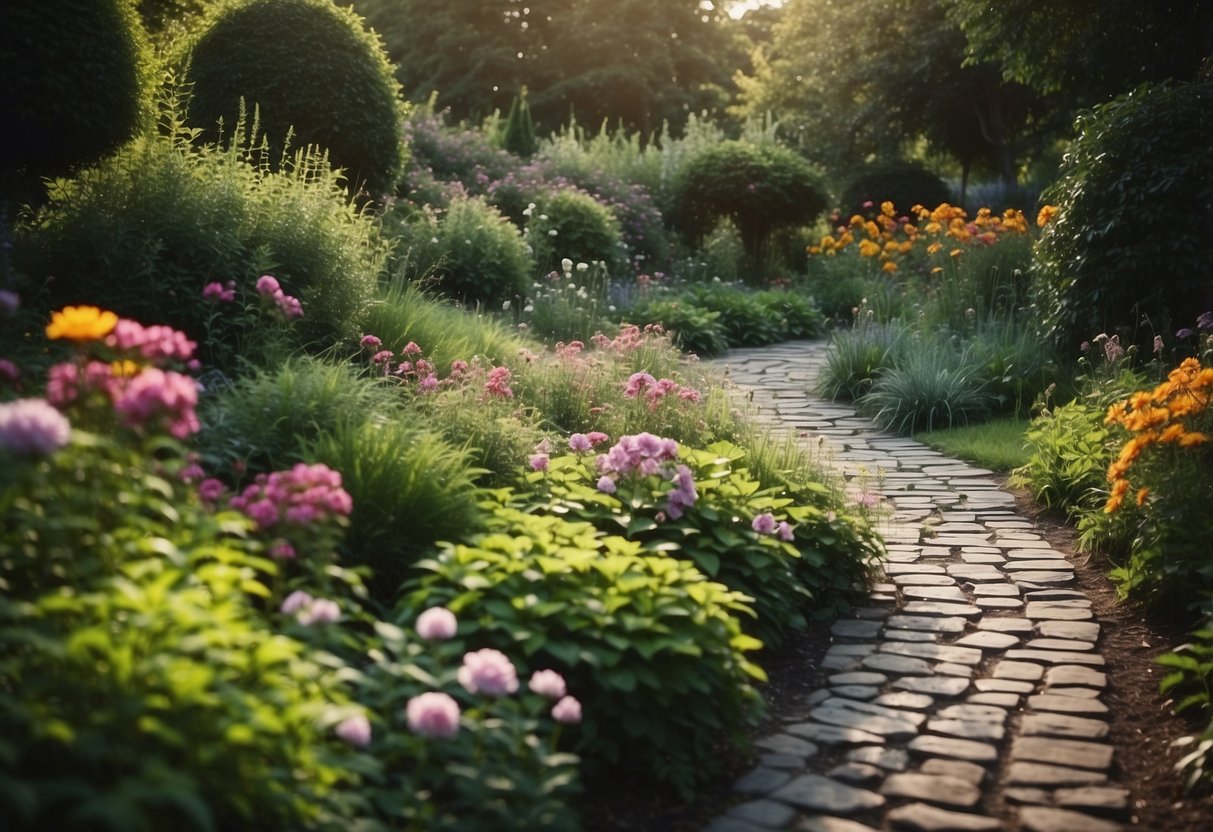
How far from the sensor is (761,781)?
123 inches

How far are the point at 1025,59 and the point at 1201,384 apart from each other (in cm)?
760

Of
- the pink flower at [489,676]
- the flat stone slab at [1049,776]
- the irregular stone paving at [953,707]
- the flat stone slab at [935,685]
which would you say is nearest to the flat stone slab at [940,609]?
the irregular stone paving at [953,707]

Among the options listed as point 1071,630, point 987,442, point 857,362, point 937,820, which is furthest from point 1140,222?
point 937,820

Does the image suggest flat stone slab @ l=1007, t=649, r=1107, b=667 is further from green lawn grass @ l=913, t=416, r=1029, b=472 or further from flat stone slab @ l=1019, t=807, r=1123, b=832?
green lawn grass @ l=913, t=416, r=1029, b=472

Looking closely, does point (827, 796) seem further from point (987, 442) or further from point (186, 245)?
point (987, 442)

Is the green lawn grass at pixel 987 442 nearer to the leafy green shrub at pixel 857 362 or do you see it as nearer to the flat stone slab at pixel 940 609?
the leafy green shrub at pixel 857 362

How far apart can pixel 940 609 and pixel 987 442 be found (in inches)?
124

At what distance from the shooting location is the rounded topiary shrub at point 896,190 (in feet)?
68.4

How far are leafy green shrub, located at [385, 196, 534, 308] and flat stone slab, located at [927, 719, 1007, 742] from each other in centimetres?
740

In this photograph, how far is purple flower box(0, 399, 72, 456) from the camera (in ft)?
6.59

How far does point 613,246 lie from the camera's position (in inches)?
542

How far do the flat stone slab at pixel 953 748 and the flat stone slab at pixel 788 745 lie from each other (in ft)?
1.04

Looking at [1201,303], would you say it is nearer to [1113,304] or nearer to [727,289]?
[1113,304]

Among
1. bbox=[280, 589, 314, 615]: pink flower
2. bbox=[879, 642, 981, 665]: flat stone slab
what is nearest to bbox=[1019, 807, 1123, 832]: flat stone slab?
bbox=[879, 642, 981, 665]: flat stone slab
